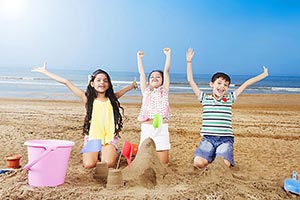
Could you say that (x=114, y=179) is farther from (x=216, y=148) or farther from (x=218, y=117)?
(x=218, y=117)

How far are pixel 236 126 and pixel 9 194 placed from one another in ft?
17.6

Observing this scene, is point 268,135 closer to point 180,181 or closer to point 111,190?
point 180,181

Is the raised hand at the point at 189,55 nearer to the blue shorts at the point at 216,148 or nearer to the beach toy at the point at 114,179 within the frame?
the blue shorts at the point at 216,148

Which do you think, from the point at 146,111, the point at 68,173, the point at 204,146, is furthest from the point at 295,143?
the point at 68,173

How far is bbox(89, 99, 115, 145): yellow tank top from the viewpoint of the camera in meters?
4.38

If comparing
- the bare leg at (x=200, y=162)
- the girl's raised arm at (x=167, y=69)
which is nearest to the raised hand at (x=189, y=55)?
the girl's raised arm at (x=167, y=69)

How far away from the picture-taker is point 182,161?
15.3 feet

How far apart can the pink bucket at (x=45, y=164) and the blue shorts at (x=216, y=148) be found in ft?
5.24

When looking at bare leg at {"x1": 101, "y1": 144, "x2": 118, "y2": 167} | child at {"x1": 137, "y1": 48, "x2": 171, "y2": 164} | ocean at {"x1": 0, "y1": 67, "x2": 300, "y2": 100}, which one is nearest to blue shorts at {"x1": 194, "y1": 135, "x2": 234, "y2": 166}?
child at {"x1": 137, "y1": 48, "x2": 171, "y2": 164}

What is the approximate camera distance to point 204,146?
14.3ft

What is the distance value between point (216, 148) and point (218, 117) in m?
A: 0.34

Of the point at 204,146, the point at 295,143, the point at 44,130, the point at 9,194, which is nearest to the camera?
the point at 9,194

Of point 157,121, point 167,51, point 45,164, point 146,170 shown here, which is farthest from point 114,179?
point 167,51

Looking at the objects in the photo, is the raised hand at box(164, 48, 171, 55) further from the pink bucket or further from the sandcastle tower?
the pink bucket
